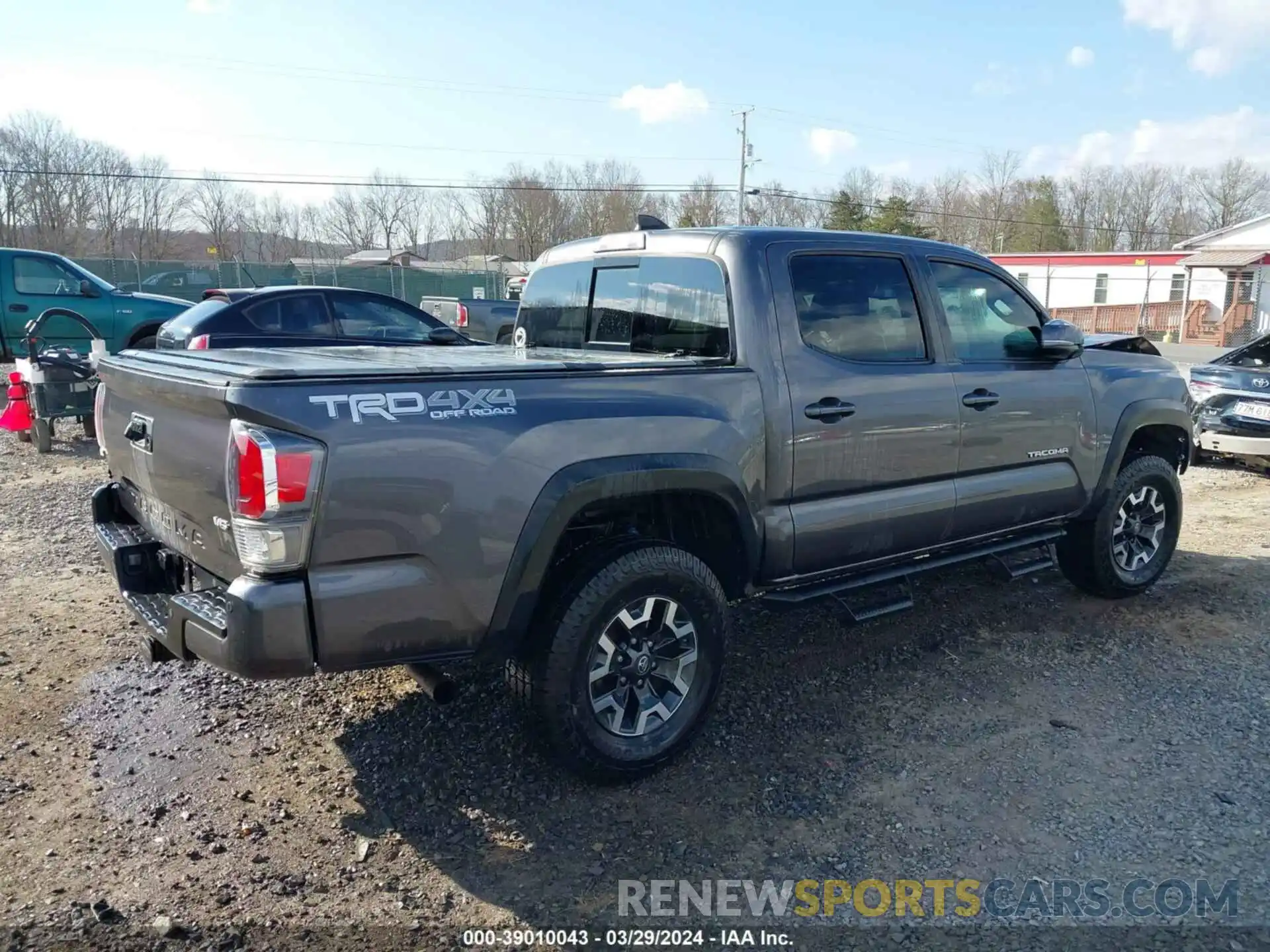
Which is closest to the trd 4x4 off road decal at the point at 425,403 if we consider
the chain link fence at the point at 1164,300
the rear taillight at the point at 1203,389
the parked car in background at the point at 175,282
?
the rear taillight at the point at 1203,389

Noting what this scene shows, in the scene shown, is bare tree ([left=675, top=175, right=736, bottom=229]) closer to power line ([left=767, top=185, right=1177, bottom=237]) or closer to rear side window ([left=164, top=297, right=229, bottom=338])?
power line ([left=767, top=185, right=1177, bottom=237])

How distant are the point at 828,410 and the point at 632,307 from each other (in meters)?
1.07

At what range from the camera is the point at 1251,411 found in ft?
29.1

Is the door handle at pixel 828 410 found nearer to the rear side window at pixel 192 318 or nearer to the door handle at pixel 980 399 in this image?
the door handle at pixel 980 399

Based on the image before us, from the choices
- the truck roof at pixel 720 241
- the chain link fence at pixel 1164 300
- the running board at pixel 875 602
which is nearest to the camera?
the truck roof at pixel 720 241

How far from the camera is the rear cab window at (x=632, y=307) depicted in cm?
388

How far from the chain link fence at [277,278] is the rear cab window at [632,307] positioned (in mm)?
25143

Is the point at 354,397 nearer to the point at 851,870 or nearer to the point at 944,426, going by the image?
the point at 851,870

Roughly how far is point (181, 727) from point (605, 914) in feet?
6.75

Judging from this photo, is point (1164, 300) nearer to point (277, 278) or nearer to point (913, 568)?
point (277, 278)

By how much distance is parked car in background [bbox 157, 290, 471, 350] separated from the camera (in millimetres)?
9055

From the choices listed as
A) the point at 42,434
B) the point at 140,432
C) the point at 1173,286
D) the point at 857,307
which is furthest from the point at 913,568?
the point at 1173,286

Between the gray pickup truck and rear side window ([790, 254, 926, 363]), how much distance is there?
2 cm

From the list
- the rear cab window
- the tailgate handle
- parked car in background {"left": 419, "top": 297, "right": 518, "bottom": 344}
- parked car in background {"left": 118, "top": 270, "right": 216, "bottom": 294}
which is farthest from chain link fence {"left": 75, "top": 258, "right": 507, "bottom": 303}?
the tailgate handle
